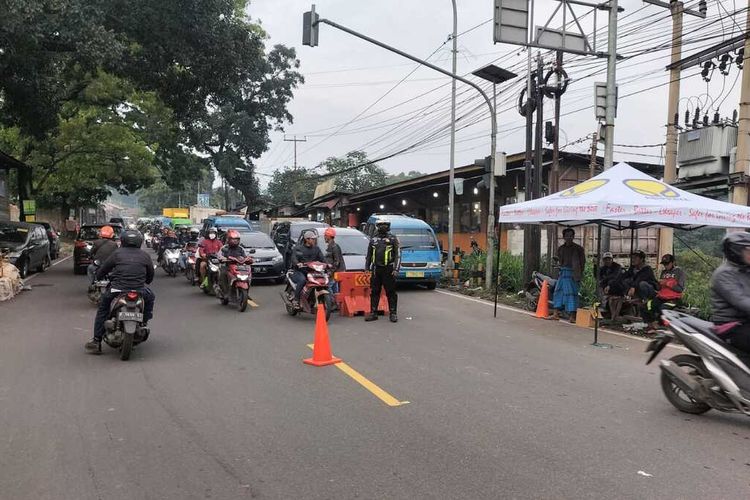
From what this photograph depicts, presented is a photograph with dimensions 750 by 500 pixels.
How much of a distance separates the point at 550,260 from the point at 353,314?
6718 millimetres

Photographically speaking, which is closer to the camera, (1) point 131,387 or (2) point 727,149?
(1) point 131,387

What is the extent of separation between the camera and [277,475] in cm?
387

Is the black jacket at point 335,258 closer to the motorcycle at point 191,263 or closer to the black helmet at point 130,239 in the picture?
the black helmet at point 130,239

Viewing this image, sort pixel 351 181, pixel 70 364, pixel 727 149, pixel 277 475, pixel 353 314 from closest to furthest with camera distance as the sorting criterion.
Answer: pixel 277 475 < pixel 70 364 < pixel 353 314 < pixel 727 149 < pixel 351 181

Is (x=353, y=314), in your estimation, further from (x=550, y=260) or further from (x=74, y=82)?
(x=74, y=82)

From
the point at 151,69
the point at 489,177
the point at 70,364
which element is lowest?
the point at 70,364

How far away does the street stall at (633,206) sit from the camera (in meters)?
8.41

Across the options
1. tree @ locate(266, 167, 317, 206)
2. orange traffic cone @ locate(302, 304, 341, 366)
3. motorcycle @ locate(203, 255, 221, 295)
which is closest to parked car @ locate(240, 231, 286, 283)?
motorcycle @ locate(203, 255, 221, 295)

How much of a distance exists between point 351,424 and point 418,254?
10.8 meters

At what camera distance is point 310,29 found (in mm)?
12766

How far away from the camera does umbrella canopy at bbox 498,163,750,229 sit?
8.41 metres

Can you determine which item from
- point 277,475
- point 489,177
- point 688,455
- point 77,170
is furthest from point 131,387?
point 77,170

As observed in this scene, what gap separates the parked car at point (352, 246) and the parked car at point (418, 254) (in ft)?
2.41

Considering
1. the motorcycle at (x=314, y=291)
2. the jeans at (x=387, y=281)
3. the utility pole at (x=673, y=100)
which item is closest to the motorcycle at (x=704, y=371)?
the jeans at (x=387, y=281)
